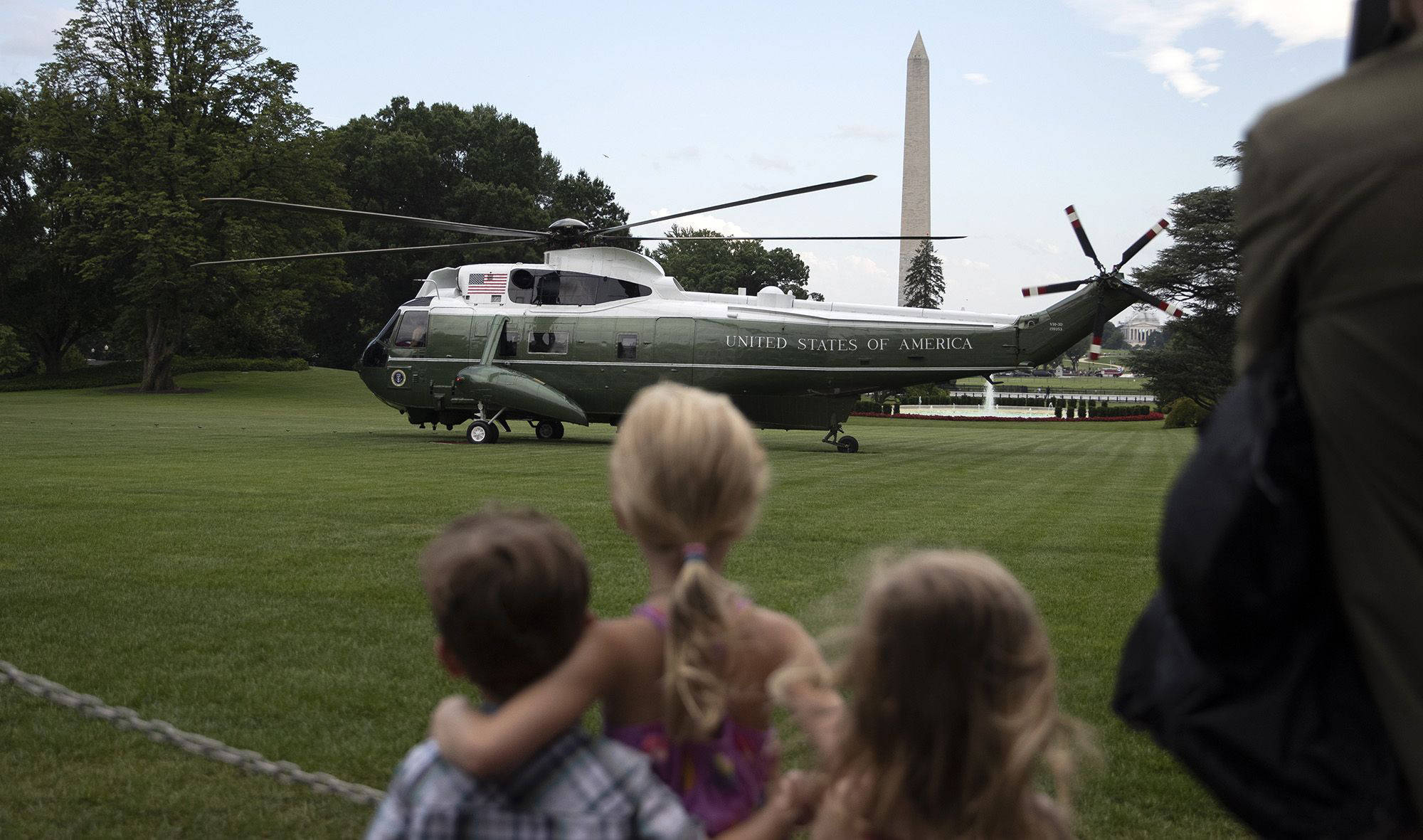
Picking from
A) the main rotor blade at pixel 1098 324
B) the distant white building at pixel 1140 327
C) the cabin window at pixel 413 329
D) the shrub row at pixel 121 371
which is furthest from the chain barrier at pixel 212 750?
the distant white building at pixel 1140 327

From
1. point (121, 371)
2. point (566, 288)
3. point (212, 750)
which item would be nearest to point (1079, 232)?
point (566, 288)

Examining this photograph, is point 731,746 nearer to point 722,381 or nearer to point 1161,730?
point 1161,730

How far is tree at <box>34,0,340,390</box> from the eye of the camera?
144ft

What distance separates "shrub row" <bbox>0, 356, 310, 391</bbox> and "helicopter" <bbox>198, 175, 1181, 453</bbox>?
33224mm

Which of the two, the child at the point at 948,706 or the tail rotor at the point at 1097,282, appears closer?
the child at the point at 948,706

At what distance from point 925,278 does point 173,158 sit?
52.5m

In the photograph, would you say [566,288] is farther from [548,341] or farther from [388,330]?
[388,330]

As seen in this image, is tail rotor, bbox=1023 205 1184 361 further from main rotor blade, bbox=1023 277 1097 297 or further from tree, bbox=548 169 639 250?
tree, bbox=548 169 639 250

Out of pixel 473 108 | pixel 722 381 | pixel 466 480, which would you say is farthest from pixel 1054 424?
pixel 473 108

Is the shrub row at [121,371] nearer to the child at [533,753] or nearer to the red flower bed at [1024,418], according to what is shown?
the red flower bed at [1024,418]

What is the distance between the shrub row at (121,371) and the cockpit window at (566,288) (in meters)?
34.7

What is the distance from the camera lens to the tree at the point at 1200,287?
1619 inches

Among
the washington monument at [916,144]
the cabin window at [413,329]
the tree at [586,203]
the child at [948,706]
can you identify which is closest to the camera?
the child at [948,706]

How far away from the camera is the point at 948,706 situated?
1.87 meters
